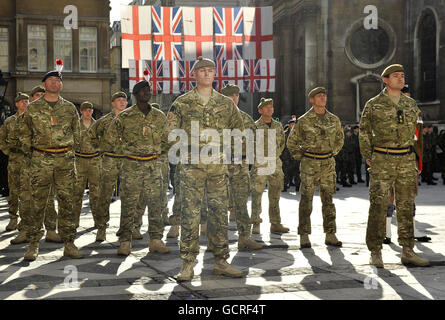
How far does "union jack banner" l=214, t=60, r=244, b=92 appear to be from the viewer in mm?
28109

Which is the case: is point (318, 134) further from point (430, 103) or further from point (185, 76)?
point (430, 103)

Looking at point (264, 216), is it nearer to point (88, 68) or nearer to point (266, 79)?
point (266, 79)

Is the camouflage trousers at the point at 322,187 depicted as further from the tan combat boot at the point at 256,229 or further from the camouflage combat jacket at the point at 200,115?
the camouflage combat jacket at the point at 200,115

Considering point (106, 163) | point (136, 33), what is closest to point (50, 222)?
point (106, 163)

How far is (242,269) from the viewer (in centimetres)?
699

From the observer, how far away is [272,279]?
21.0 ft

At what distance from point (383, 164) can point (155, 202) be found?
9.19ft

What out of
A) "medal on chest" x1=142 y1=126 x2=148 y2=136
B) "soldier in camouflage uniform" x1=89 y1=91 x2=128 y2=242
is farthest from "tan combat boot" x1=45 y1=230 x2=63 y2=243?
"medal on chest" x1=142 y1=126 x2=148 y2=136

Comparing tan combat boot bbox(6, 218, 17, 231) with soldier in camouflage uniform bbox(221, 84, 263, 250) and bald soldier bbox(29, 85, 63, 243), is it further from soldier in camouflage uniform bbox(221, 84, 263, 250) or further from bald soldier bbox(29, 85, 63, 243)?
soldier in camouflage uniform bbox(221, 84, 263, 250)

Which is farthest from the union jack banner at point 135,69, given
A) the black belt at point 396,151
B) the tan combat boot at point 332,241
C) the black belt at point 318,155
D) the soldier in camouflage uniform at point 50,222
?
the black belt at point 396,151

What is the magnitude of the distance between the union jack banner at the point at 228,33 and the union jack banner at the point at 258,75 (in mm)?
706

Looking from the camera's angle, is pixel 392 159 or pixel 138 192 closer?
pixel 392 159

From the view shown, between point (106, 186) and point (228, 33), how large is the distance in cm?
2034

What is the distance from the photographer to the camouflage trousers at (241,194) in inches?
335
